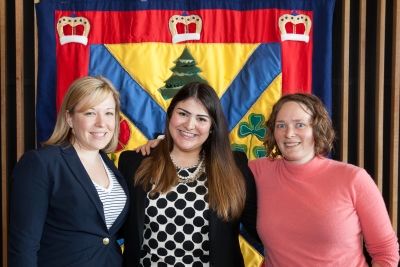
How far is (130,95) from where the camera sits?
116 inches

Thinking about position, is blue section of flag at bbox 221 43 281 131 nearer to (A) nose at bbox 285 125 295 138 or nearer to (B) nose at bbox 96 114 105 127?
(A) nose at bbox 285 125 295 138

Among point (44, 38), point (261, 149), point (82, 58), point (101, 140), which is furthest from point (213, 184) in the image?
point (44, 38)

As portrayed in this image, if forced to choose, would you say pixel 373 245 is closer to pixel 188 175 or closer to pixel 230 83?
pixel 188 175

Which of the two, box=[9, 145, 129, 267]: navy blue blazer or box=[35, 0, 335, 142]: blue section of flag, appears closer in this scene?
box=[9, 145, 129, 267]: navy blue blazer

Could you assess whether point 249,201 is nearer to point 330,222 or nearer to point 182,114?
point 330,222

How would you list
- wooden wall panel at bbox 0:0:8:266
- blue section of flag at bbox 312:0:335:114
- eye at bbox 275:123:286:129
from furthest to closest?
wooden wall panel at bbox 0:0:8:266, blue section of flag at bbox 312:0:335:114, eye at bbox 275:123:286:129

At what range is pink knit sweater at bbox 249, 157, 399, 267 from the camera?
184 cm

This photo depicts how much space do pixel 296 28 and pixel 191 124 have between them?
1.33 metres

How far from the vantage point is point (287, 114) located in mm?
1975

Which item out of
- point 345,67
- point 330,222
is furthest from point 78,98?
point 345,67

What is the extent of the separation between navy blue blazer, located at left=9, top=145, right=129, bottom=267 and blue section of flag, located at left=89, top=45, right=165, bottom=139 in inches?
44.7

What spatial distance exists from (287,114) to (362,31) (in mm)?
1370

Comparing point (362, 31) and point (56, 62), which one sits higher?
point (362, 31)

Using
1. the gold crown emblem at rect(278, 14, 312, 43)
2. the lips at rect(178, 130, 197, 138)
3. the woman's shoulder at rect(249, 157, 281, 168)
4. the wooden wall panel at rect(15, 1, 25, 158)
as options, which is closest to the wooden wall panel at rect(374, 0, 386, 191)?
the gold crown emblem at rect(278, 14, 312, 43)
